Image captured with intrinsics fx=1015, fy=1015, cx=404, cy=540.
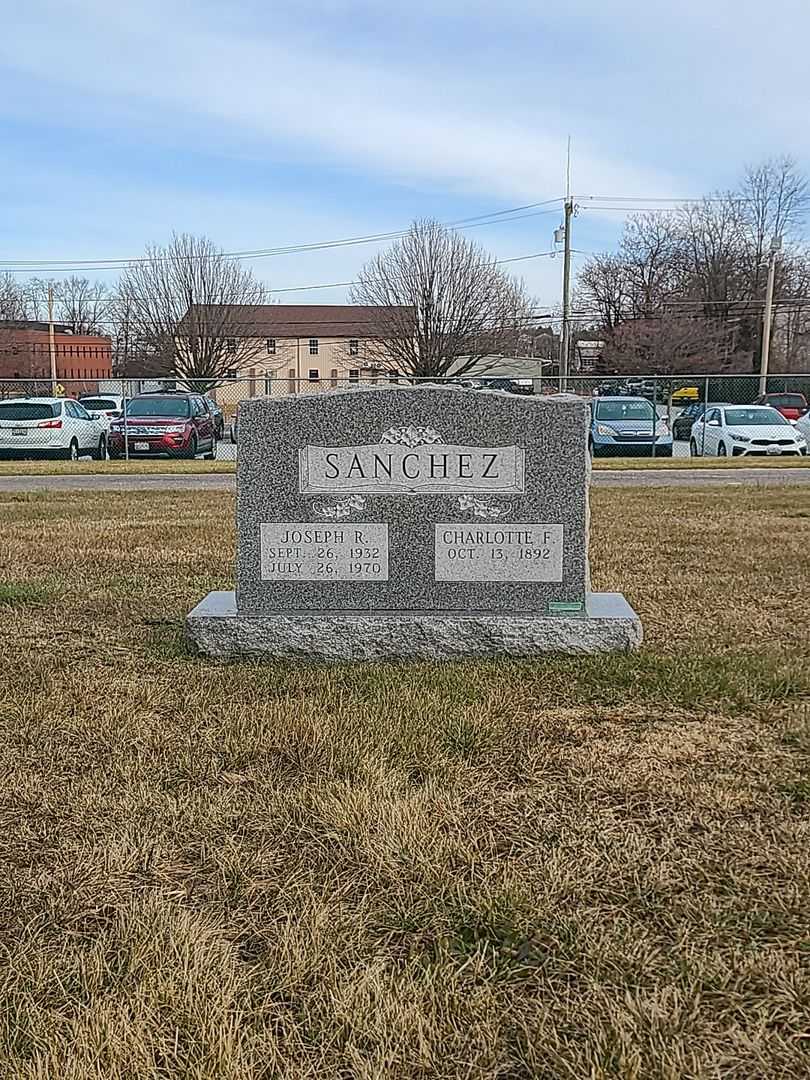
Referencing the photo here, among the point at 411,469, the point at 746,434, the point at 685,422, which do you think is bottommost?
the point at 685,422

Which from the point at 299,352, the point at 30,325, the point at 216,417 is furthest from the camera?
the point at 299,352

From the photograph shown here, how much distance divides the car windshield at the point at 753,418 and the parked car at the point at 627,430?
1.48 metres

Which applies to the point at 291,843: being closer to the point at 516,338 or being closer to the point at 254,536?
the point at 254,536

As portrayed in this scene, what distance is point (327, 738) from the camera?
3688 millimetres

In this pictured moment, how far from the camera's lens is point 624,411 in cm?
2372

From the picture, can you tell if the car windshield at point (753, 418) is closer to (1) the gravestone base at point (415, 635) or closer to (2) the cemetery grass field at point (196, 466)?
(2) the cemetery grass field at point (196, 466)

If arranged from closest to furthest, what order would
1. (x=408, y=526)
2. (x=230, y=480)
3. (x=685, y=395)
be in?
(x=408, y=526) < (x=230, y=480) < (x=685, y=395)

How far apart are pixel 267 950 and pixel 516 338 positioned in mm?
44804

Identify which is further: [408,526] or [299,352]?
[299,352]

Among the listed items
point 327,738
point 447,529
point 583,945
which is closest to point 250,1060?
point 583,945

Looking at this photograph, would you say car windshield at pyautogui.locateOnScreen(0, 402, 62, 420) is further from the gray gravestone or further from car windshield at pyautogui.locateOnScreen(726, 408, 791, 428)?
the gray gravestone

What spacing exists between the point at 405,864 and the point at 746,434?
71.0ft

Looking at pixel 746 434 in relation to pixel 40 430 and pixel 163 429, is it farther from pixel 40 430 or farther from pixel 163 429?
pixel 40 430

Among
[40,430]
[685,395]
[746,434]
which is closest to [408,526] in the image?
[40,430]
